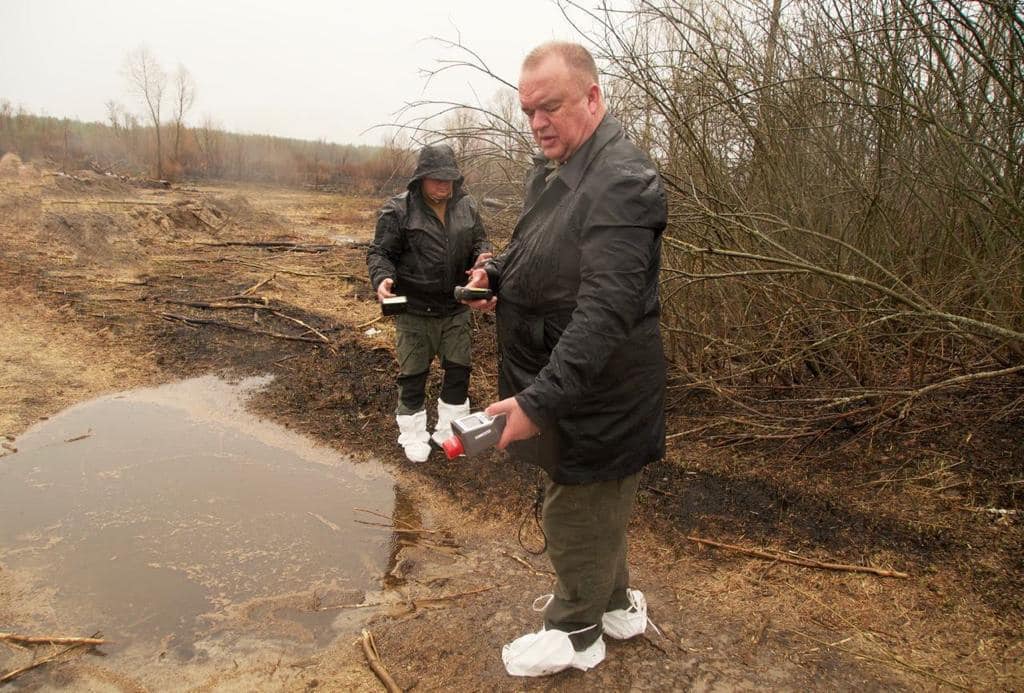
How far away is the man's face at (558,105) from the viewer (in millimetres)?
2023

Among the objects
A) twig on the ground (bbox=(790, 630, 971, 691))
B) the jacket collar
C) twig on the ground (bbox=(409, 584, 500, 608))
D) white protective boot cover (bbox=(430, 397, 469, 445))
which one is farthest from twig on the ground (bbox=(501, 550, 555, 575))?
the jacket collar

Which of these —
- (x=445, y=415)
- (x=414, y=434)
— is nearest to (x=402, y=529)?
(x=414, y=434)

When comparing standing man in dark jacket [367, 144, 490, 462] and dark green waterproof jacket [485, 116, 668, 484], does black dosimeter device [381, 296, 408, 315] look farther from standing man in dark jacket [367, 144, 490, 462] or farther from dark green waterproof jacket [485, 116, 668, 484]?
dark green waterproof jacket [485, 116, 668, 484]

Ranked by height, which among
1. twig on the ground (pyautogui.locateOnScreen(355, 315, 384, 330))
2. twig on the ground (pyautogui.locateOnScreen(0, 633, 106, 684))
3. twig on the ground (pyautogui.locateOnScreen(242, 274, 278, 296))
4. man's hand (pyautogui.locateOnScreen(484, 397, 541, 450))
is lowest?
twig on the ground (pyautogui.locateOnScreen(0, 633, 106, 684))

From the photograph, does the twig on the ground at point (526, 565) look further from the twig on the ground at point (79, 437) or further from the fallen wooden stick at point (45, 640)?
the twig on the ground at point (79, 437)

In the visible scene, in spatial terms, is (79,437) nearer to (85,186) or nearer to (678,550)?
(678,550)

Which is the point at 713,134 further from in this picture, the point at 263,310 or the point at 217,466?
the point at 263,310

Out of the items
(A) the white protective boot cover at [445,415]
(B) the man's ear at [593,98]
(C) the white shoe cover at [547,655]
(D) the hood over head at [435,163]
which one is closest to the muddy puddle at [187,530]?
(A) the white protective boot cover at [445,415]

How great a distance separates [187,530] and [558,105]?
3.26 meters

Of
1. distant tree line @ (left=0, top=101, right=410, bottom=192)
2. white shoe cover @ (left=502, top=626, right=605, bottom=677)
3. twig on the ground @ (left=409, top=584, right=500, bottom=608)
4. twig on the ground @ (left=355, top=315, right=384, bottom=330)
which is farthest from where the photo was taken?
distant tree line @ (left=0, top=101, right=410, bottom=192)

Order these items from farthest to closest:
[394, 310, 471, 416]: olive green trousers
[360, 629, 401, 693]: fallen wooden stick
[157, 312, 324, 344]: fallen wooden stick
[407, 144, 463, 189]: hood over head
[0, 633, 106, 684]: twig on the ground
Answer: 1. [157, 312, 324, 344]: fallen wooden stick
2. [394, 310, 471, 416]: olive green trousers
3. [407, 144, 463, 189]: hood over head
4. [0, 633, 106, 684]: twig on the ground
5. [360, 629, 401, 693]: fallen wooden stick

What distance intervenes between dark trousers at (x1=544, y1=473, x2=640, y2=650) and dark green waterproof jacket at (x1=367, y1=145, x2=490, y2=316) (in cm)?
245

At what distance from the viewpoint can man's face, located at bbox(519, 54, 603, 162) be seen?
2023 millimetres

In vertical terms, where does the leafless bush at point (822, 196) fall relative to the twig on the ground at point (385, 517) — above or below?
above
